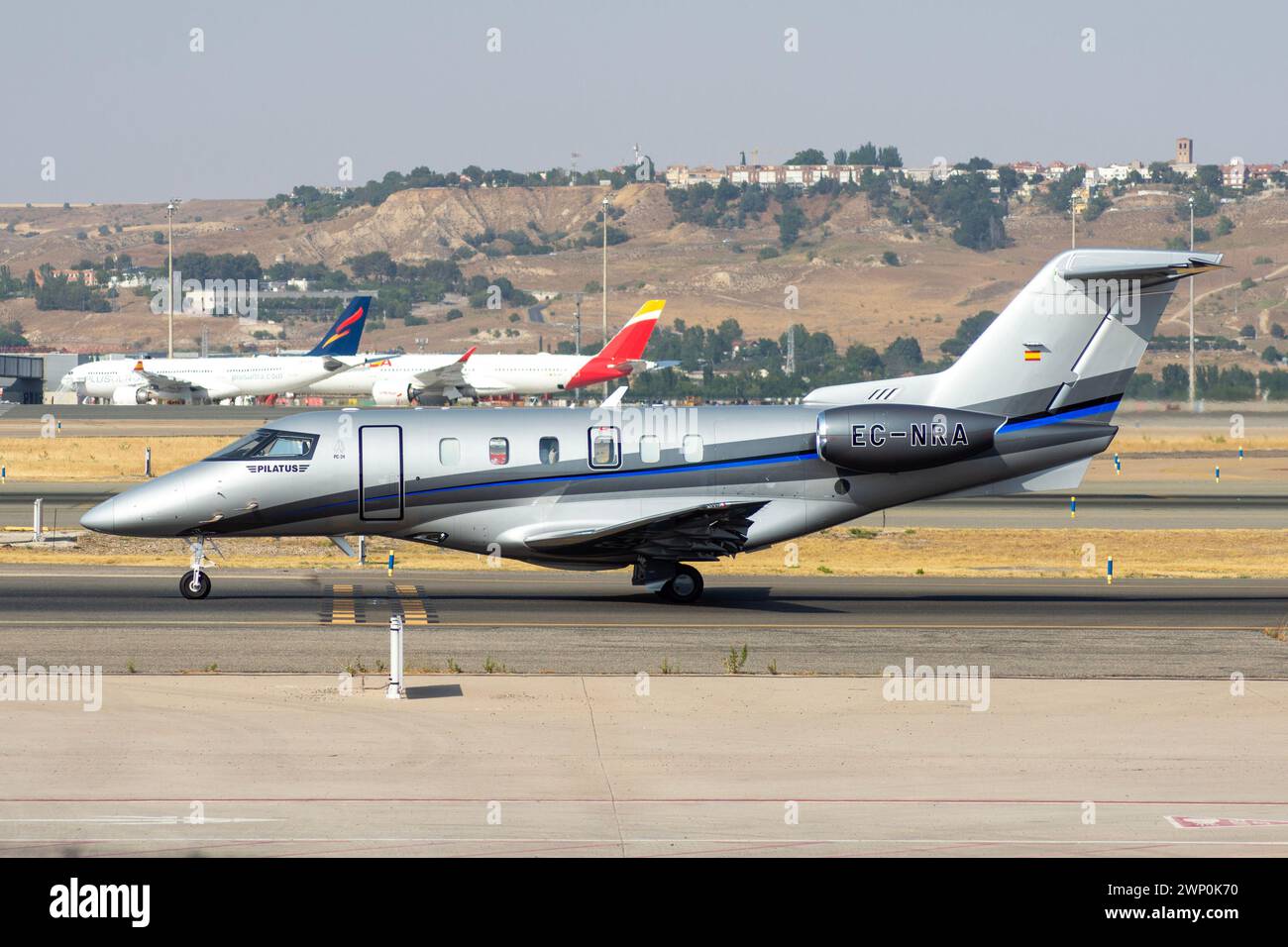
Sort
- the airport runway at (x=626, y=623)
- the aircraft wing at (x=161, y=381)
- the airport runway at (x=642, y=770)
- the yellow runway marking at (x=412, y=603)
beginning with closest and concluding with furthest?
the airport runway at (x=642, y=770) < the airport runway at (x=626, y=623) < the yellow runway marking at (x=412, y=603) < the aircraft wing at (x=161, y=381)

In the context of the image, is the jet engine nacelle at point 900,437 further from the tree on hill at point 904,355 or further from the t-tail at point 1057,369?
the tree on hill at point 904,355

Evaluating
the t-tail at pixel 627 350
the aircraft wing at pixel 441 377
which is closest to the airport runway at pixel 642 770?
the t-tail at pixel 627 350

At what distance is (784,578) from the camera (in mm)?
28516

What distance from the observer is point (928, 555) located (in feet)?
113

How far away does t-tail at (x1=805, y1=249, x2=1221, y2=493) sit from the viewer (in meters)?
24.1

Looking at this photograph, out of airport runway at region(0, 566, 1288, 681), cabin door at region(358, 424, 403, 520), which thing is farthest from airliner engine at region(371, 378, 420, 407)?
cabin door at region(358, 424, 403, 520)

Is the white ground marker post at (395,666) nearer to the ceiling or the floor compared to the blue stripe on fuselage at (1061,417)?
nearer to the floor

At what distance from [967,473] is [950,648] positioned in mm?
4717

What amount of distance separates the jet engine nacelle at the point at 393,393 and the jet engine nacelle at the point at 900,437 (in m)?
70.2

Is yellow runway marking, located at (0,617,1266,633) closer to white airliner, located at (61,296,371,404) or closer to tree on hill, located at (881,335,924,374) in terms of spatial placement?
white airliner, located at (61,296,371,404)

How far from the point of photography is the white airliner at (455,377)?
9294cm

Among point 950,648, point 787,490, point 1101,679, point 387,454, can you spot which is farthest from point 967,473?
point 387,454

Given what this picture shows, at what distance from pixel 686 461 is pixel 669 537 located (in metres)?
1.29

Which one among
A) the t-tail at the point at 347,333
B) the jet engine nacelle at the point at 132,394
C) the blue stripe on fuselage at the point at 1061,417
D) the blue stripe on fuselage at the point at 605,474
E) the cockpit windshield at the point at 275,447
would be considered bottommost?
the jet engine nacelle at the point at 132,394
